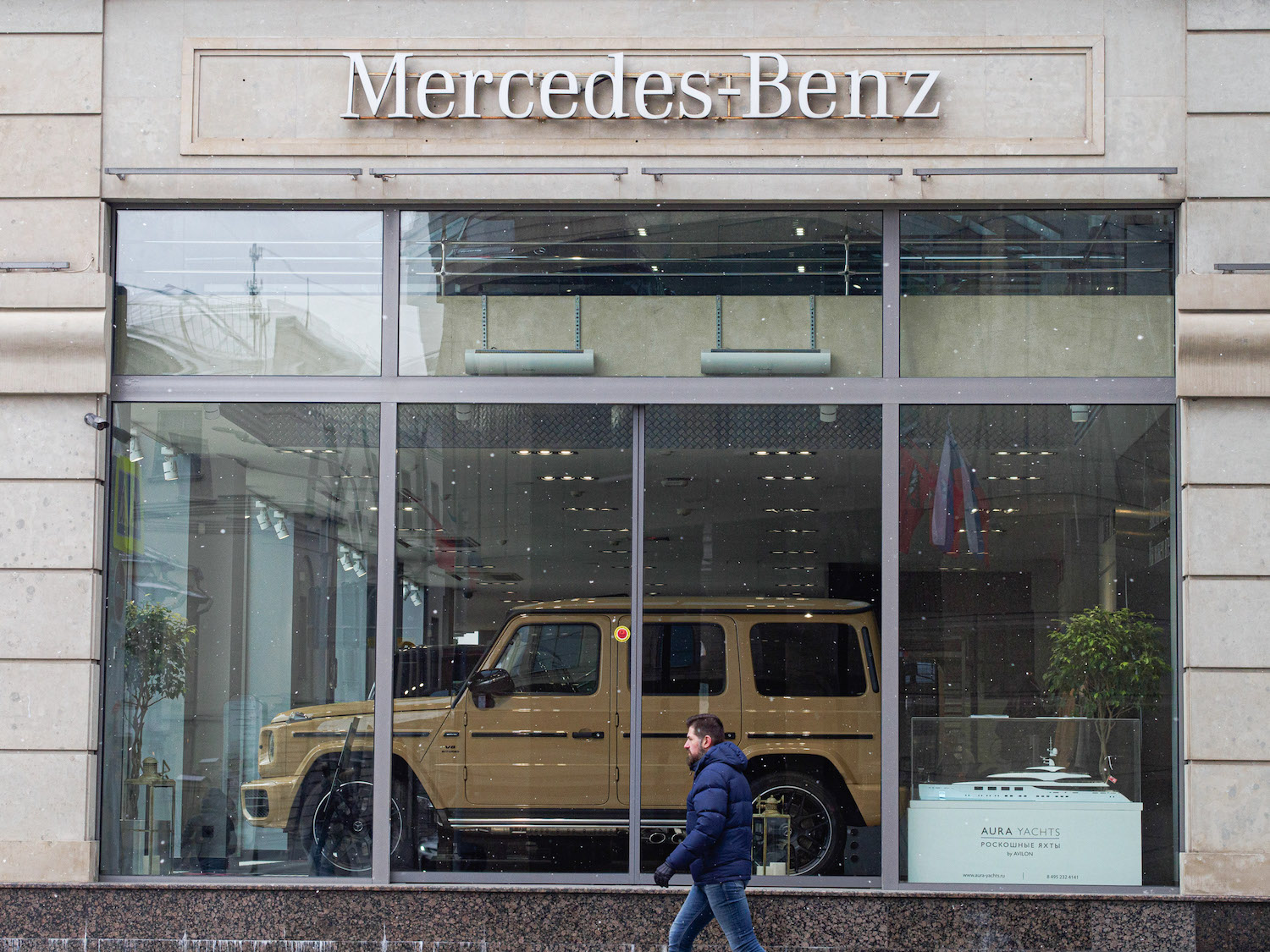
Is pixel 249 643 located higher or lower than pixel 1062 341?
lower

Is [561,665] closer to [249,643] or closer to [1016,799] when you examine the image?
[249,643]

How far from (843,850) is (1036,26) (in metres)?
5.42

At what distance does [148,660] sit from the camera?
8.89 meters

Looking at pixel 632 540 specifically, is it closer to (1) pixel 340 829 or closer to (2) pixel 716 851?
(2) pixel 716 851

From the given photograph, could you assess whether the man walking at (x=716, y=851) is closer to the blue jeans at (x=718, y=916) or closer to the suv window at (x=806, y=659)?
the blue jeans at (x=718, y=916)

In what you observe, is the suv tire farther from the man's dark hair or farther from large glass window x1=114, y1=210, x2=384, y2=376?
large glass window x1=114, y1=210, x2=384, y2=376

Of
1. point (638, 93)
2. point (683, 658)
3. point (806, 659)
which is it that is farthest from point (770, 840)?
point (638, 93)

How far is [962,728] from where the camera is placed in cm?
865

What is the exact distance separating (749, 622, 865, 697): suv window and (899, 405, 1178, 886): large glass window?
0.34 meters

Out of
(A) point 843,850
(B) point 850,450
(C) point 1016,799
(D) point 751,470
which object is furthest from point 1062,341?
(A) point 843,850

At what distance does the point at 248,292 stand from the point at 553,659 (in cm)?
316

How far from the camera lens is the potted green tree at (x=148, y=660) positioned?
Answer: 884 centimetres

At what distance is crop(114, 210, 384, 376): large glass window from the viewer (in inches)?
354

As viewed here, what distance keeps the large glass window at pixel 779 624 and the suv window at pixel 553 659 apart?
0.37 m
